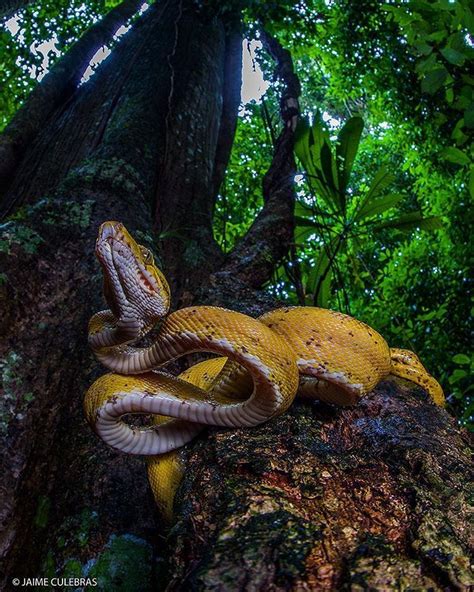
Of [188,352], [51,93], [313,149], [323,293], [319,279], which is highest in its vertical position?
[51,93]

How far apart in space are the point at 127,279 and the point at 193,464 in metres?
0.56

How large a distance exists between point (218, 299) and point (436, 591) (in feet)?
5.10

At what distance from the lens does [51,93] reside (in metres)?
5.00

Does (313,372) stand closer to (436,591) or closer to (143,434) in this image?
(143,434)

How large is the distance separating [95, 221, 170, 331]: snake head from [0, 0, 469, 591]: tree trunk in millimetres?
418

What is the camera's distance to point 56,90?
5082 mm

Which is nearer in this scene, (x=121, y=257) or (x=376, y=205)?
(x=121, y=257)

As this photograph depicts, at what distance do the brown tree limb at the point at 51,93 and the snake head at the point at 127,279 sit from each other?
252 centimetres

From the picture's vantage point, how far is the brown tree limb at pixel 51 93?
418 centimetres

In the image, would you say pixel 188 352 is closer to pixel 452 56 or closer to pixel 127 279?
pixel 127 279

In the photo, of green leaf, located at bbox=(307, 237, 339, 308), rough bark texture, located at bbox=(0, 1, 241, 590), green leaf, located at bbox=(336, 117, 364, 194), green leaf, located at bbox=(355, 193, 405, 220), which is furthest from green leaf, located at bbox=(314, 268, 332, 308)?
rough bark texture, located at bbox=(0, 1, 241, 590)

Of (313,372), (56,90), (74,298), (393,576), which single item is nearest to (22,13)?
(56,90)

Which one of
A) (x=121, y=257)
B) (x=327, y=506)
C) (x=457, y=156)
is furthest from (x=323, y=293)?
(x=327, y=506)

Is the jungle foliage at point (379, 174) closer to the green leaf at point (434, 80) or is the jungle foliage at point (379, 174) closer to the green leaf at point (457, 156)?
the green leaf at point (457, 156)
